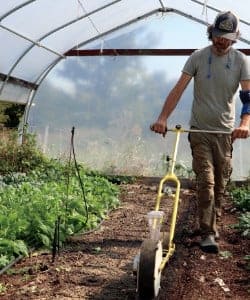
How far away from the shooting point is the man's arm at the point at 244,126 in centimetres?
409

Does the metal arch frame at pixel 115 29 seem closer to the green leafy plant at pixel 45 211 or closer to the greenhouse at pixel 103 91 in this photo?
the greenhouse at pixel 103 91

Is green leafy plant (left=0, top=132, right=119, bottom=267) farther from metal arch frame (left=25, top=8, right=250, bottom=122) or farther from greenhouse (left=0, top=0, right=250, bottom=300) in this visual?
metal arch frame (left=25, top=8, right=250, bottom=122)

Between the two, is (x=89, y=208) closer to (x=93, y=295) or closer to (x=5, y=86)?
(x=93, y=295)

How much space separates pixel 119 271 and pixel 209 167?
116 cm

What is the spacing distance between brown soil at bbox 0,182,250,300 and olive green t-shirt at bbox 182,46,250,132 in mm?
1001

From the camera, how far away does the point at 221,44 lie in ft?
14.5

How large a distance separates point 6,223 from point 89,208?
5.06 feet

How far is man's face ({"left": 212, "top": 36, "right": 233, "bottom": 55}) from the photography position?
436 centimetres

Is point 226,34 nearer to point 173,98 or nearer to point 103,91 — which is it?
point 173,98

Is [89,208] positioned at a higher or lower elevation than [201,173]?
lower

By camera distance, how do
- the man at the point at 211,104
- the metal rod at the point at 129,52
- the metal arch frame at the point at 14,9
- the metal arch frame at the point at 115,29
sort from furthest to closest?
the metal rod at the point at 129,52
the metal arch frame at the point at 115,29
the metal arch frame at the point at 14,9
the man at the point at 211,104

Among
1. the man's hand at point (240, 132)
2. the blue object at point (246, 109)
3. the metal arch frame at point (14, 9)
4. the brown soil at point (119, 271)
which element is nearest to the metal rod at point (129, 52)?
the metal arch frame at point (14, 9)

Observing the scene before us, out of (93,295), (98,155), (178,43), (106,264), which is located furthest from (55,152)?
(93,295)

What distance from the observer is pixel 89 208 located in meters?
5.88
